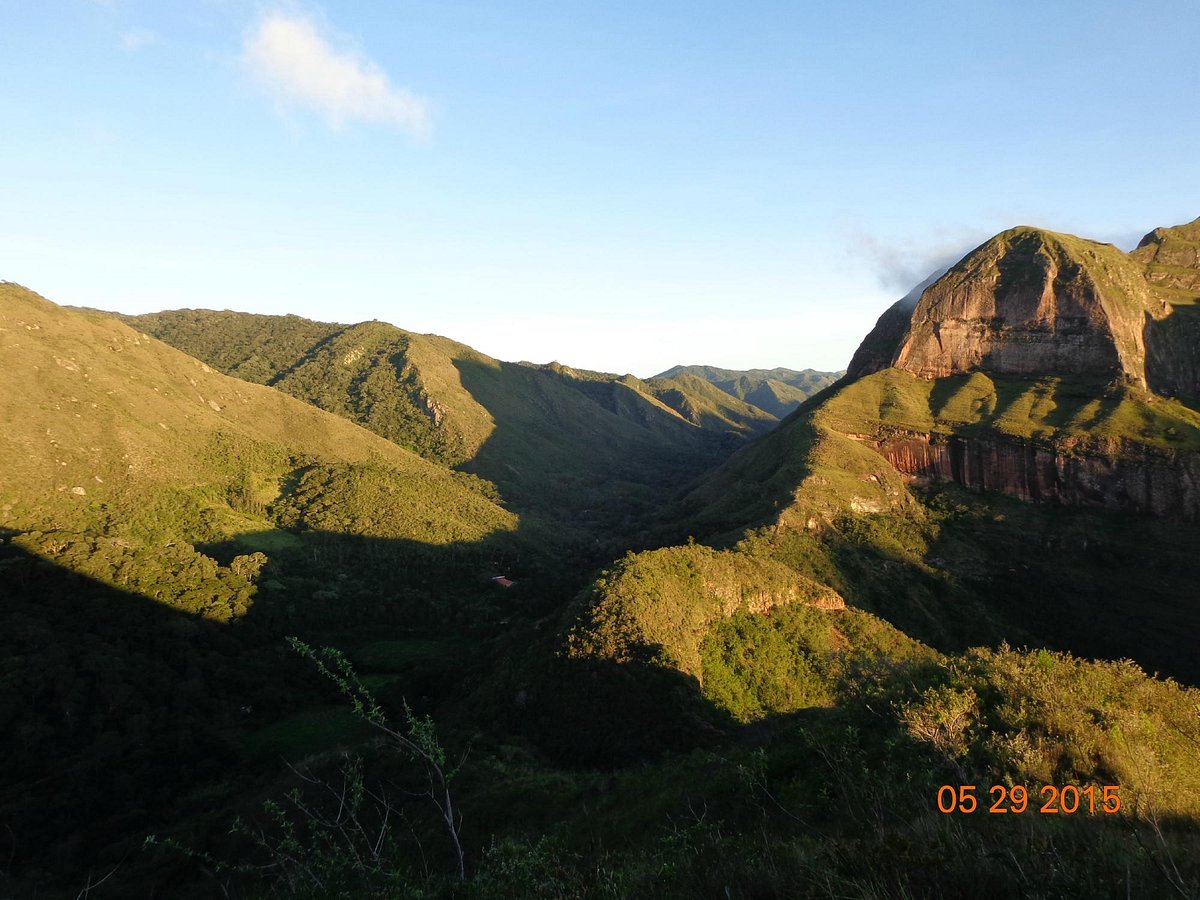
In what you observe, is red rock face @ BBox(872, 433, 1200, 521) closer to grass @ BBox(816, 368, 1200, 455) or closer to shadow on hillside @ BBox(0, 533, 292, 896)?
grass @ BBox(816, 368, 1200, 455)

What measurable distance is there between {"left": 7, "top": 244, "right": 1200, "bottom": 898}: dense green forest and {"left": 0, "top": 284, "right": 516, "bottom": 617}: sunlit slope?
2.61ft

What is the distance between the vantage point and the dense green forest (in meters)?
11.1

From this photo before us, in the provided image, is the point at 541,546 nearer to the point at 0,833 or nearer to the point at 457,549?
the point at 457,549

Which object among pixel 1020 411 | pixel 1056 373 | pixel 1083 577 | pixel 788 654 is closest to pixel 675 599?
pixel 788 654

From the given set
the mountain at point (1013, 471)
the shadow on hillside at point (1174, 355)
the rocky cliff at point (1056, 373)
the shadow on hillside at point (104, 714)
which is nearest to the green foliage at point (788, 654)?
the mountain at point (1013, 471)

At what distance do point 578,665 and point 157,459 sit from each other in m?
106

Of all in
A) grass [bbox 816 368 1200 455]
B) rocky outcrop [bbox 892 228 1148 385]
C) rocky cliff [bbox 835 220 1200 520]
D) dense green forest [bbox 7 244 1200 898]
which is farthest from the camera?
rocky outcrop [bbox 892 228 1148 385]

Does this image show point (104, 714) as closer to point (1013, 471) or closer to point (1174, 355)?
point (1013, 471)

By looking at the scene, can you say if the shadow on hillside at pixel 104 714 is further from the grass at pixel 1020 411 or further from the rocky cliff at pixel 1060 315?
the rocky cliff at pixel 1060 315

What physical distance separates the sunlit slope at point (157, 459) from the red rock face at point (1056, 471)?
9082 cm

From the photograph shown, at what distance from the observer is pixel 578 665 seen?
46000 mm

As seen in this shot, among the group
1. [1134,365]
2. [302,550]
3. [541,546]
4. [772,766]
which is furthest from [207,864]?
[1134,365]

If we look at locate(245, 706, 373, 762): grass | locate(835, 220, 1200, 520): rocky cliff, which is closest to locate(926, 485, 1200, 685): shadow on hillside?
locate(835, 220, 1200, 520): rocky cliff

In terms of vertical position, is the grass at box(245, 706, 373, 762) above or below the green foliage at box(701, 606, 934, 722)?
below
